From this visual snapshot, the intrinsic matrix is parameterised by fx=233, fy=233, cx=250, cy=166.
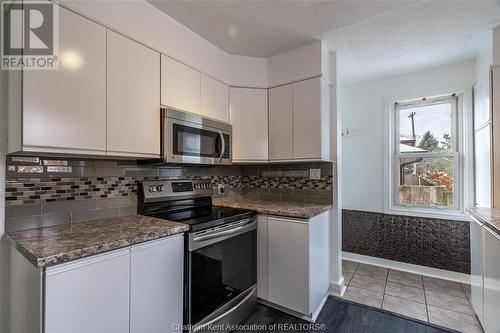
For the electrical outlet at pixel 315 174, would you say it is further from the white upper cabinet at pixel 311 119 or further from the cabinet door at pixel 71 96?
the cabinet door at pixel 71 96

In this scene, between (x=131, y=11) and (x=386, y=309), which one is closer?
(x=131, y=11)

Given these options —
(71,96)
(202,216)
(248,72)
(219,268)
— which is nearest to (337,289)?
(219,268)

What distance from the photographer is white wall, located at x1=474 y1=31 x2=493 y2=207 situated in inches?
78.6

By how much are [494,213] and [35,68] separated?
303 cm

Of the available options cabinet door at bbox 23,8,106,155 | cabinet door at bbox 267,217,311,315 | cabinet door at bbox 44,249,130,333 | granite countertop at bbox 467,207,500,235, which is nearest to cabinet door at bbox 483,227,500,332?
granite countertop at bbox 467,207,500,235

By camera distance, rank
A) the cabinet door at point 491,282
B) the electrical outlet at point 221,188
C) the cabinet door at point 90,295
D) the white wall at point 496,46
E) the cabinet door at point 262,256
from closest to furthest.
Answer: the cabinet door at point 90,295 < the cabinet door at point 491,282 < the white wall at point 496,46 < the cabinet door at point 262,256 < the electrical outlet at point 221,188

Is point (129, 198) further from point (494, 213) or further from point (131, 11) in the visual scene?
point (494, 213)

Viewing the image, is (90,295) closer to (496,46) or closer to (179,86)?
(179,86)

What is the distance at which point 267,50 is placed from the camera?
2307 mm

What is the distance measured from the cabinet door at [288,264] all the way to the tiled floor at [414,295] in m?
0.69

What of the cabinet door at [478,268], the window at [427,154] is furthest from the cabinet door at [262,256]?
the window at [427,154]

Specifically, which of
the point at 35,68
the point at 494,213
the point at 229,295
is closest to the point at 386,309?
the point at 494,213

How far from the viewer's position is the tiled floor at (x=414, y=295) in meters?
1.93

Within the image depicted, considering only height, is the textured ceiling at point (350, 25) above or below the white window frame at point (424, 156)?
above
